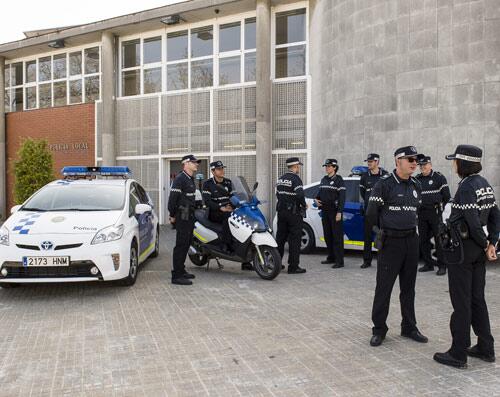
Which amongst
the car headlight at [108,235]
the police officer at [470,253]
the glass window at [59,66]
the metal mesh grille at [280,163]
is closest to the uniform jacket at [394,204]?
the police officer at [470,253]

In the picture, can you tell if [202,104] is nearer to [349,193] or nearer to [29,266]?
[349,193]

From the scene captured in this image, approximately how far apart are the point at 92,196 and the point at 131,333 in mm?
3248

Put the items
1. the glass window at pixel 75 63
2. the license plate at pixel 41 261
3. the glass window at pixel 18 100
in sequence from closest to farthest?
the license plate at pixel 41 261 < the glass window at pixel 75 63 < the glass window at pixel 18 100

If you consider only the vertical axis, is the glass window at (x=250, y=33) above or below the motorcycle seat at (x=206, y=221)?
above

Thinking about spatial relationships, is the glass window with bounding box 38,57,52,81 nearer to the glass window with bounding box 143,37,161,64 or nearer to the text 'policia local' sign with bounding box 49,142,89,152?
the text 'policia local' sign with bounding box 49,142,89,152

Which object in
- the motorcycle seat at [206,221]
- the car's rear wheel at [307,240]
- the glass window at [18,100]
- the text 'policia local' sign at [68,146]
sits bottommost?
the car's rear wheel at [307,240]

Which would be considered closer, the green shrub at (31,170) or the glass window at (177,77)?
the green shrub at (31,170)

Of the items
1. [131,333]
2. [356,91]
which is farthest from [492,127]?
[131,333]

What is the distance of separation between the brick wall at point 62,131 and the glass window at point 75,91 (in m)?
0.37

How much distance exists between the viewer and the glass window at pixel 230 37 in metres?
16.4

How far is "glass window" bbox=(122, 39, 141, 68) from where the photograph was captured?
18344 mm

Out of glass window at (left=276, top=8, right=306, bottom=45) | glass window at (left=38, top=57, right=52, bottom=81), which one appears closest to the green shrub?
glass window at (left=38, top=57, right=52, bottom=81)

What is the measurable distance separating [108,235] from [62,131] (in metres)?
14.5

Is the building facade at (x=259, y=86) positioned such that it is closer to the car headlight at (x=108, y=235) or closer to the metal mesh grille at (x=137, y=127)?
the metal mesh grille at (x=137, y=127)
